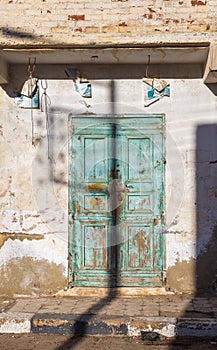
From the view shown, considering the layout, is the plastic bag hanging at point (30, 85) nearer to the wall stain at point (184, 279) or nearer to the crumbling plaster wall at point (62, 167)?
the crumbling plaster wall at point (62, 167)

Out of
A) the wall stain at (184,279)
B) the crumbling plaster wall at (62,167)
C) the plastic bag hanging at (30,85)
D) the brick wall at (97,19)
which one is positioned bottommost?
the wall stain at (184,279)

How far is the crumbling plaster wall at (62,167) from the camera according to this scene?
6781 mm

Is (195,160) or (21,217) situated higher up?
(195,160)

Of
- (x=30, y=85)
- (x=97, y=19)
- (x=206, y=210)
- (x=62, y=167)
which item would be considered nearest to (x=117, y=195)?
(x=62, y=167)

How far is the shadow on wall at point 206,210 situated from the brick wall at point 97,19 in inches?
56.0

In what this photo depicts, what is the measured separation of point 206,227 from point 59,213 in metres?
1.96

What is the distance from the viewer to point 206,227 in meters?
6.77

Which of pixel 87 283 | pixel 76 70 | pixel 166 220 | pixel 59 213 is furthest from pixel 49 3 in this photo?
pixel 87 283

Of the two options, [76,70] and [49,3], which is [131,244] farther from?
[49,3]

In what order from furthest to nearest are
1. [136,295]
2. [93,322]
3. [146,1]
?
1. [136,295]
2. [146,1]
3. [93,322]

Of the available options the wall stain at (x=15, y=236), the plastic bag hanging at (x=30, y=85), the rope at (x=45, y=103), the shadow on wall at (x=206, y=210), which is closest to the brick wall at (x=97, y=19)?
the plastic bag hanging at (x=30, y=85)

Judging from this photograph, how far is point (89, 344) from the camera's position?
5.48 metres

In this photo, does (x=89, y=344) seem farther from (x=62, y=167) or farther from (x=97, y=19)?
(x=97, y=19)

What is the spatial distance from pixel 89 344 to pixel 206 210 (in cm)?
239
